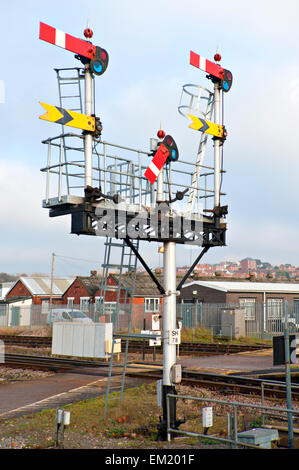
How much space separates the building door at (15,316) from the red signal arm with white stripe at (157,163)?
45069 millimetres

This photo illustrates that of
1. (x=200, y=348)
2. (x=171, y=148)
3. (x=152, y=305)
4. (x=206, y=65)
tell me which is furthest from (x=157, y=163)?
(x=152, y=305)

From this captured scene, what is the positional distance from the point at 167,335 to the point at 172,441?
201cm

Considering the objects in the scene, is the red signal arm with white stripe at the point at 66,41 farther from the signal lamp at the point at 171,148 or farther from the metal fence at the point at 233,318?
the metal fence at the point at 233,318

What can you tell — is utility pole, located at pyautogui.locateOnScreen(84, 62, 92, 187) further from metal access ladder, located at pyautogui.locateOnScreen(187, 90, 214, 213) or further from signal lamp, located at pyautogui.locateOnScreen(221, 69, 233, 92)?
signal lamp, located at pyautogui.locateOnScreen(221, 69, 233, 92)

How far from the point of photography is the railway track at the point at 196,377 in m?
14.1

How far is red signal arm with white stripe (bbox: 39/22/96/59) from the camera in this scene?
8.89m

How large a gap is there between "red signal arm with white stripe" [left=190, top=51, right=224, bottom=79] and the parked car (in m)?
29.1

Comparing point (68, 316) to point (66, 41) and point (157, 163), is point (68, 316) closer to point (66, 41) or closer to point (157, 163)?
point (157, 163)

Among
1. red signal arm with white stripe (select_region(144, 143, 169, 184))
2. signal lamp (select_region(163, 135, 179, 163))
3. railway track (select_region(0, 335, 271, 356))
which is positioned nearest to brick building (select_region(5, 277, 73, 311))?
railway track (select_region(0, 335, 271, 356))

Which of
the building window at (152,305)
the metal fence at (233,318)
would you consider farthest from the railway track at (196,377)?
the building window at (152,305)

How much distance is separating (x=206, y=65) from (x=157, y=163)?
274 cm
